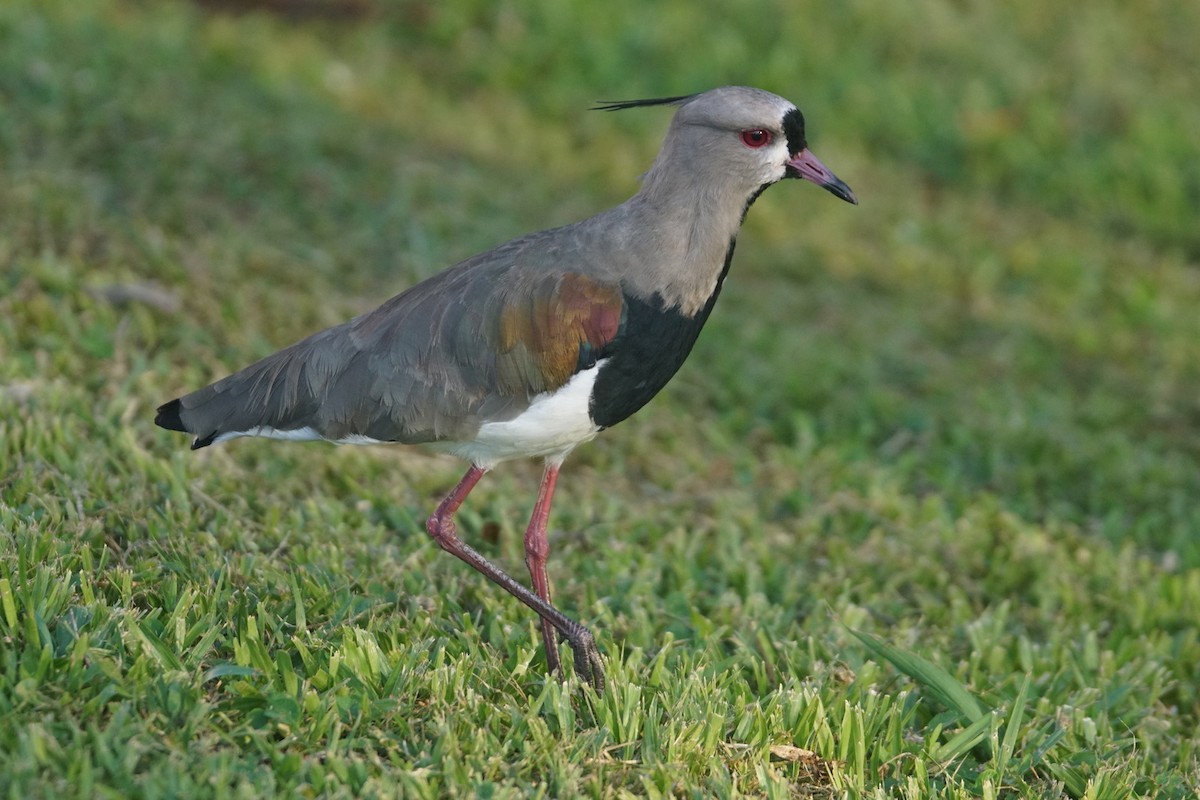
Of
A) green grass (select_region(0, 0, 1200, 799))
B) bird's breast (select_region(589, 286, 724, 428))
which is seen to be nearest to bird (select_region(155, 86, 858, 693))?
bird's breast (select_region(589, 286, 724, 428))

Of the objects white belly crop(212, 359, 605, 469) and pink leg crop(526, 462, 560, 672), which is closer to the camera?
white belly crop(212, 359, 605, 469)

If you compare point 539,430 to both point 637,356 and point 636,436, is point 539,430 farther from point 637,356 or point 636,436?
point 636,436

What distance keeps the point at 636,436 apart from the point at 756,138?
213cm

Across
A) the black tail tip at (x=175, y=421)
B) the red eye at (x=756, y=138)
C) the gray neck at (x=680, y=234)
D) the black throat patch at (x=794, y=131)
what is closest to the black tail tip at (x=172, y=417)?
the black tail tip at (x=175, y=421)

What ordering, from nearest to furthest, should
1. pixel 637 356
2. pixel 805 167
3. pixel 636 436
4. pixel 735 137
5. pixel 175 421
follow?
pixel 637 356
pixel 735 137
pixel 805 167
pixel 175 421
pixel 636 436

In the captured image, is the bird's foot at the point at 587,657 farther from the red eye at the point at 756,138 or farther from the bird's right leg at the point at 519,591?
the red eye at the point at 756,138

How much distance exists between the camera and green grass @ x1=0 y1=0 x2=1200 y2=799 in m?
3.22

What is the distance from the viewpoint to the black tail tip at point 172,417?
3.89 meters

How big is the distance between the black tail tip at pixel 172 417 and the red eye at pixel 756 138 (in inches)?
70.1

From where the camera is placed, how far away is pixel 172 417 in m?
3.90

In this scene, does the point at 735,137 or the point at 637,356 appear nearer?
the point at 637,356

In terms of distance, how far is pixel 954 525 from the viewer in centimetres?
514

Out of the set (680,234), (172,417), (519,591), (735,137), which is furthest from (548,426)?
(172,417)

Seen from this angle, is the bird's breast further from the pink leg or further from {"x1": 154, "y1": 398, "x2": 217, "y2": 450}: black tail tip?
{"x1": 154, "y1": 398, "x2": 217, "y2": 450}: black tail tip
